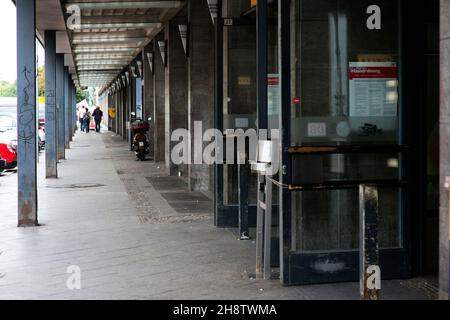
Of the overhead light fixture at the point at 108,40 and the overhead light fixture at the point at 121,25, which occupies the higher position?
the overhead light fixture at the point at 108,40

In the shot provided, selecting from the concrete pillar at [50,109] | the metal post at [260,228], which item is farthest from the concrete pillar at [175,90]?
the metal post at [260,228]

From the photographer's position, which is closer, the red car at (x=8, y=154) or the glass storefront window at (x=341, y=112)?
the glass storefront window at (x=341, y=112)

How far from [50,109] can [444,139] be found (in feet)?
47.6

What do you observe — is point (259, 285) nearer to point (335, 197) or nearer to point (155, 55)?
point (335, 197)

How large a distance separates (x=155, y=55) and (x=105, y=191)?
9.60 metres

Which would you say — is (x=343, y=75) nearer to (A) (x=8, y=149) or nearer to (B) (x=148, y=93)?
(A) (x=8, y=149)

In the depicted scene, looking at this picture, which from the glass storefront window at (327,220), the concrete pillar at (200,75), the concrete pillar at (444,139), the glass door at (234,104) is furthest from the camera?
the concrete pillar at (200,75)

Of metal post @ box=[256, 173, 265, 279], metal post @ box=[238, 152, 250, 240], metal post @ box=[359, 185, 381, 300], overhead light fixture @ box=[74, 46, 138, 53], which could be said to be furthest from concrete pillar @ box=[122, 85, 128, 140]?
metal post @ box=[359, 185, 381, 300]

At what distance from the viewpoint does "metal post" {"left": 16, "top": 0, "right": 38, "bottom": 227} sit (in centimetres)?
1032

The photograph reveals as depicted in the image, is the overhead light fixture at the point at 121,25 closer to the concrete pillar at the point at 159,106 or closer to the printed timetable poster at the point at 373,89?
the concrete pillar at the point at 159,106

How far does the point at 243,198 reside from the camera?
8969 millimetres

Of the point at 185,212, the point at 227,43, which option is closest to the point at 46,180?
the point at 185,212

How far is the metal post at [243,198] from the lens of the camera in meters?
8.80

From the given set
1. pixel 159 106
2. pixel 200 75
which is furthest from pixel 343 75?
pixel 159 106
